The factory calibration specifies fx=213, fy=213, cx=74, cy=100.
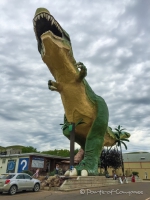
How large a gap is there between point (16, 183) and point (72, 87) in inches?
278

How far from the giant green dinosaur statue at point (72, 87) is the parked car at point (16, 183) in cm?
335

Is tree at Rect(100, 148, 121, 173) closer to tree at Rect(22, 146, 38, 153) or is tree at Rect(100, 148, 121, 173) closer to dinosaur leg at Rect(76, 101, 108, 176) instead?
dinosaur leg at Rect(76, 101, 108, 176)

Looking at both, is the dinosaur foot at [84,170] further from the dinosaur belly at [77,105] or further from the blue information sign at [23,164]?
the blue information sign at [23,164]

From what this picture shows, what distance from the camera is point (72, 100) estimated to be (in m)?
15.2

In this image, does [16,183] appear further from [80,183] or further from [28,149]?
[28,149]

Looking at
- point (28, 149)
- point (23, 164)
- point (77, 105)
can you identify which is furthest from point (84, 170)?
point (28, 149)

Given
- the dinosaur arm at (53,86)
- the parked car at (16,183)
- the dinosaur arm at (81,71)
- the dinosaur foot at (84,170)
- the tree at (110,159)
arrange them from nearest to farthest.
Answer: the parked car at (16,183)
the dinosaur foot at (84,170)
the dinosaur arm at (81,71)
the dinosaur arm at (53,86)
the tree at (110,159)

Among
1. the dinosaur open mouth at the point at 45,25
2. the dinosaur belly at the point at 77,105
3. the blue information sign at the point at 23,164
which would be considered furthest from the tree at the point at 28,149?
the dinosaur open mouth at the point at 45,25

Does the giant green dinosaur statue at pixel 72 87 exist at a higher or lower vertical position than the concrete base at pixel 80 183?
higher

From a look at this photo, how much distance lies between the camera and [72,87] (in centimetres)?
1480

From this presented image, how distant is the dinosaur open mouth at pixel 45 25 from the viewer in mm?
12215

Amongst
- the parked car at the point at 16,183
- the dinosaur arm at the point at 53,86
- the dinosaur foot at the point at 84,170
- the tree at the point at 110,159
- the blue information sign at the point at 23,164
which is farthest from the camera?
the tree at the point at 110,159

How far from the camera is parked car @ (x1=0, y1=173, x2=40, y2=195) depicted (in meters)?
10.4

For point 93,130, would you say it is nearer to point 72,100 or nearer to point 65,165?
point 72,100
